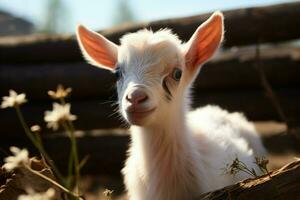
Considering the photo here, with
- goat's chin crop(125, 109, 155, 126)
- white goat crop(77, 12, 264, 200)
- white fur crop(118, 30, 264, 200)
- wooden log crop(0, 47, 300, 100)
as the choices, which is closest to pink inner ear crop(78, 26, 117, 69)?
white goat crop(77, 12, 264, 200)

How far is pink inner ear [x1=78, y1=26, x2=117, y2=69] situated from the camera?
3730 mm

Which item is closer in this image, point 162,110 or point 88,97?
point 162,110

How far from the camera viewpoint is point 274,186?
2277 mm

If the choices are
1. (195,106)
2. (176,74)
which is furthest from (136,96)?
(195,106)

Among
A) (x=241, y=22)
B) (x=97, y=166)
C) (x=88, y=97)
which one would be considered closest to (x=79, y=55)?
(x=88, y=97)

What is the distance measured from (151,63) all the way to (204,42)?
0.61 m

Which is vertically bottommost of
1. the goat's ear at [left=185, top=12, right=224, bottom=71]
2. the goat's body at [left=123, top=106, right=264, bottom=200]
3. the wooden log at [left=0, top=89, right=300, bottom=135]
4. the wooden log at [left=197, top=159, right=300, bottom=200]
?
the wooden log at [left=197, top=159, right=300, bottom=200]

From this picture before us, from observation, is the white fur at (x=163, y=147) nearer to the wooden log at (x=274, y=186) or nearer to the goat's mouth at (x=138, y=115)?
the goat's mouth at (x=138, y=115)

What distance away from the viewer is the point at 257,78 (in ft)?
19.2

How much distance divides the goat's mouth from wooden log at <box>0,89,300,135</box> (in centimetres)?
301

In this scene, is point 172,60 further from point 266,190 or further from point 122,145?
point 122,145

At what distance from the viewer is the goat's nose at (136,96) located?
281cm

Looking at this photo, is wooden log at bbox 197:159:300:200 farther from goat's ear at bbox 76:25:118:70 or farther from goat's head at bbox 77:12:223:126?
goat's ear at bbox 76:25:118:70

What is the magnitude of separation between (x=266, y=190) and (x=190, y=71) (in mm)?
1437
